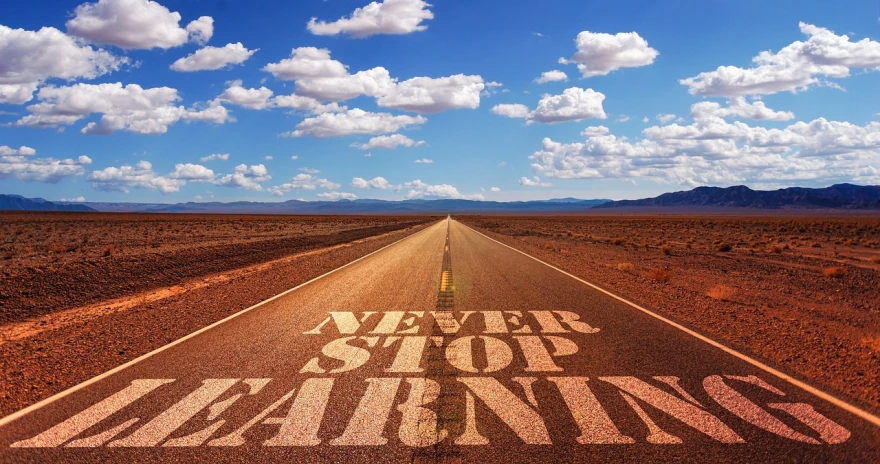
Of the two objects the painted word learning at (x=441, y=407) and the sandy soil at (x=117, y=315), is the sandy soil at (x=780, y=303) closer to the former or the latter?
the painted word learning at (x=441, y=407)

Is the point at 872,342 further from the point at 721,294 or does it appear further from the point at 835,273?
the point at 835,273

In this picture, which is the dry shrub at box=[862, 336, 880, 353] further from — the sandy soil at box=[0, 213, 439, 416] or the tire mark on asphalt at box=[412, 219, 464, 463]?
the sandy soil at box=[0, 213, 439, 416]

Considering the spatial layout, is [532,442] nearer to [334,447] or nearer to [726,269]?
[334,447]

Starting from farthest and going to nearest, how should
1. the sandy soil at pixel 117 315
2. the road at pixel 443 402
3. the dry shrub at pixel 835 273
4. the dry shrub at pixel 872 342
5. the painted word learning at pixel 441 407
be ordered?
the dry shrub at pixel 835 273 < the dry shrub at pixel 872 342 < the sandy soil at pixel 117 315 < the painted word learning at pixel 441 407 < the road at pixel 443 402

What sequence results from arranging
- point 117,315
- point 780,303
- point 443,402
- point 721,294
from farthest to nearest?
point 780,303 < point 721,294 < point 117,315 < point 443,402

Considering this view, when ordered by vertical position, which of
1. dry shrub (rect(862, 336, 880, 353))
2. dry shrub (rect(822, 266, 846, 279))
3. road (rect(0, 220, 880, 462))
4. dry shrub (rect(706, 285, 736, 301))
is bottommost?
dry shrub (rect(822, 266, 846, 279))

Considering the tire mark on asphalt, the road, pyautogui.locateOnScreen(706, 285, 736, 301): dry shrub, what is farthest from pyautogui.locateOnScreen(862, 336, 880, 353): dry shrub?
the tire mark on asphalt

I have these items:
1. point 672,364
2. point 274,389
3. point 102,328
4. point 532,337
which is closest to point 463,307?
point 532,337

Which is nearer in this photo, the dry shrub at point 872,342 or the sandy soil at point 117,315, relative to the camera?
the sandy soil at point 117,315

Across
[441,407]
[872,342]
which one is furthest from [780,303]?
[441,407]

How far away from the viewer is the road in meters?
4.46

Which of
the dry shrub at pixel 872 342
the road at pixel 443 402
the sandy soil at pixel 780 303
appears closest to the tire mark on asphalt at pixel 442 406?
the road at pixel 443 402

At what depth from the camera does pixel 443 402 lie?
544cm

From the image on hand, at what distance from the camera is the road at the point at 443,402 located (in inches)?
176
